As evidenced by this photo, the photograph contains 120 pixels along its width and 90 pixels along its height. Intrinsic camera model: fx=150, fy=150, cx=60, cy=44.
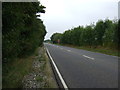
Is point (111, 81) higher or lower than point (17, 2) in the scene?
lower

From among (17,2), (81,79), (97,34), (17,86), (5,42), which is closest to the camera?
(5,42)

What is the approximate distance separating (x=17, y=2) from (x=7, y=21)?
1.09m

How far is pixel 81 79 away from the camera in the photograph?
6559mm

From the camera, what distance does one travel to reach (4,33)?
526 cm

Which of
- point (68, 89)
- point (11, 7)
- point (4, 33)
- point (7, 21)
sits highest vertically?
point (11, 7)

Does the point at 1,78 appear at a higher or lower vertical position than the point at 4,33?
lower

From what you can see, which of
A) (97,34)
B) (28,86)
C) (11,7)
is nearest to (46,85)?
(28,86)

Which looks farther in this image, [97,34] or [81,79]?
[97,34]

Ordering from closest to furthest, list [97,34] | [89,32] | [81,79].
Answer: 1. [81,79]
2. [97,34]
3. [89,32]

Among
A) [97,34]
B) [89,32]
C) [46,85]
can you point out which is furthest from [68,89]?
[89,32]

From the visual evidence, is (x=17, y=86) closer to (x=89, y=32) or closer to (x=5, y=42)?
(x=5, y=42)

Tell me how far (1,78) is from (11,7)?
2.62m

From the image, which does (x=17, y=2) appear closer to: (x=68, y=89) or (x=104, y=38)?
(x=68, y=89)

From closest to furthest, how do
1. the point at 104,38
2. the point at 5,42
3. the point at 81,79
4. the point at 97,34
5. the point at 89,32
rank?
the point at 5,42 → the point at 81,79 → the point at 104,38 → the point at 97,34 → the point at 89,32
